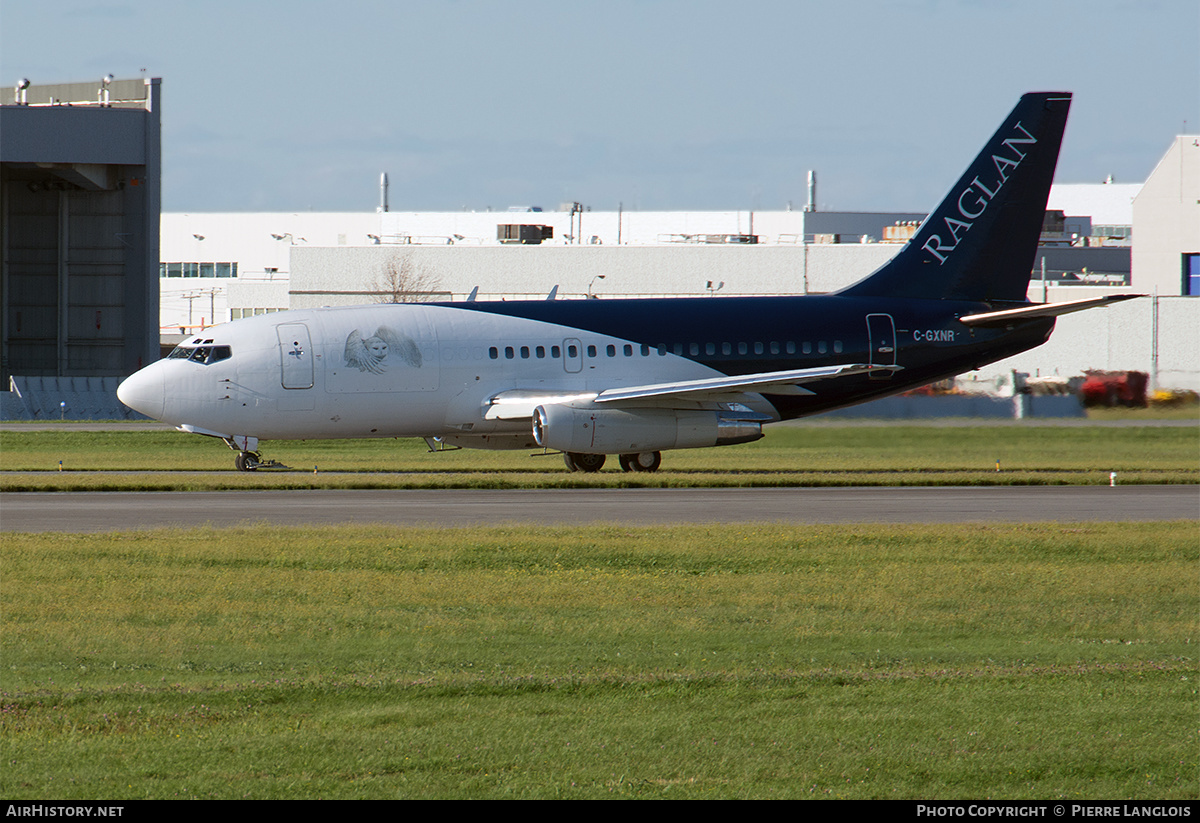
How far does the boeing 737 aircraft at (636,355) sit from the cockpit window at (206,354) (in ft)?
0.14

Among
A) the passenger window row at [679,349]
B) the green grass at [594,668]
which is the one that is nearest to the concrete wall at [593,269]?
the passenger window row at [679,349]

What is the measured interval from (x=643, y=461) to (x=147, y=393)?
37.7 feet

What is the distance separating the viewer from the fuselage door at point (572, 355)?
34.5 metres

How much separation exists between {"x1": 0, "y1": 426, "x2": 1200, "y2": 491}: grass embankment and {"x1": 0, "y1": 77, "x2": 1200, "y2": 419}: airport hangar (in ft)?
14.1

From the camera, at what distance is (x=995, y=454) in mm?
35469

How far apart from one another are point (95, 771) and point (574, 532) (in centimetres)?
1287

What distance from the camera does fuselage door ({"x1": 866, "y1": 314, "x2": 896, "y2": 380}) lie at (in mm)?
36094

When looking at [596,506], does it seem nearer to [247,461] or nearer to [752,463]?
[247,461]

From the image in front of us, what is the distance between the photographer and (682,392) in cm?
3259

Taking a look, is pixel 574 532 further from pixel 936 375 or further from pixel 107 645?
pixel 936 375

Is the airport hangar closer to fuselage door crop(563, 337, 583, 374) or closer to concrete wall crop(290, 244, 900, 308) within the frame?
concrete wall crop(290, 244, 900, 308)

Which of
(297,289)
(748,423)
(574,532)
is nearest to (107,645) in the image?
(574,532)

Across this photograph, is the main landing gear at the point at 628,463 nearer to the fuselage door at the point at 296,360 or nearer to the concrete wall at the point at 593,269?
the fuselage door at the point at 296,360

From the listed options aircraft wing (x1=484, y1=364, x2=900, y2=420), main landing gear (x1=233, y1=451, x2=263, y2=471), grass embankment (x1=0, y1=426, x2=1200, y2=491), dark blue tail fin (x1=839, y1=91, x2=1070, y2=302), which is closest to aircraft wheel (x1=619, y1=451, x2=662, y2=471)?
grass embankment (x1=0, y1=426, x2=1200, y2=491)
